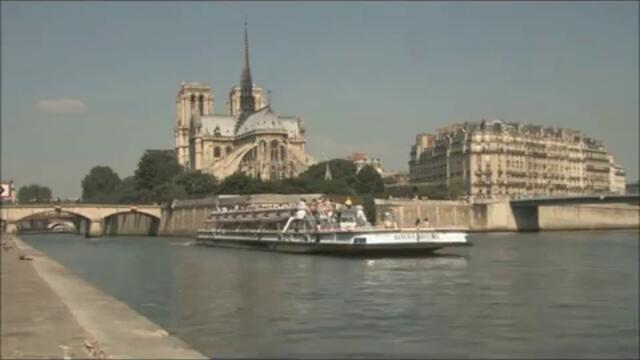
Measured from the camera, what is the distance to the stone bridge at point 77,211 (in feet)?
374

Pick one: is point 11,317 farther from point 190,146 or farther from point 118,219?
point 190,146

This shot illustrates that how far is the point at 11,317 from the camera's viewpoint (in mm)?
15945

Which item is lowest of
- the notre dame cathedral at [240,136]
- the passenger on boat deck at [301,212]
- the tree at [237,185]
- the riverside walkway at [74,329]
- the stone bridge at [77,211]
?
the riverside walkway at [74,329]

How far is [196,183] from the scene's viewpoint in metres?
134

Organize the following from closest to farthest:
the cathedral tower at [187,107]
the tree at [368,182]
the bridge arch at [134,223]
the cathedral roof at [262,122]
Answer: the bridge arch at [134,223], the tree at [368,182], the cathedral roof at [262,122], the cathedral tower at [187,107]

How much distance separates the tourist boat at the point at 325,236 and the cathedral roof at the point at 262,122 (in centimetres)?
7903

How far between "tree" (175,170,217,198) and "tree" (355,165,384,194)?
800 inches

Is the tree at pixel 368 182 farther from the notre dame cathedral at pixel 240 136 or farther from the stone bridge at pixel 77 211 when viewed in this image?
the stone bridge at pixel 77 211

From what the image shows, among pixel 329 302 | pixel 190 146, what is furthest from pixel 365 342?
pixel 190 146

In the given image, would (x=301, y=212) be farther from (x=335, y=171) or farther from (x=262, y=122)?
(x=262, y=122)

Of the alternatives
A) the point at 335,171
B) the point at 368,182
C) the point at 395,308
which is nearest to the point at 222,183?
the point at 335,171

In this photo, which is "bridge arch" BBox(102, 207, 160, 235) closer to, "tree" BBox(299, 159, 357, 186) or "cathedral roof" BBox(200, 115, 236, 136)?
"tree" BBox(299, 159, 357, 186)

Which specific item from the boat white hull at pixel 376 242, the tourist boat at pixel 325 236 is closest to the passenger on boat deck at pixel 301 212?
the tourist boat at pixel 325 236

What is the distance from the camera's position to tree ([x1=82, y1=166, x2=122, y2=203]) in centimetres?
17150
